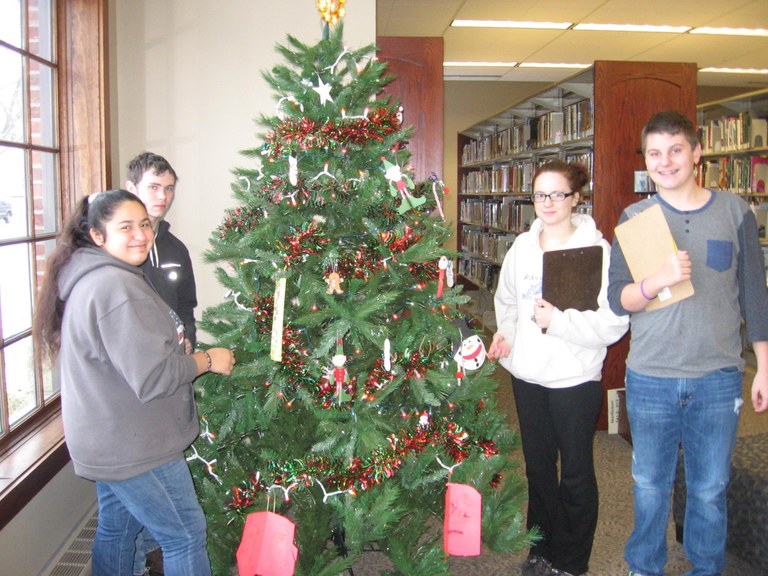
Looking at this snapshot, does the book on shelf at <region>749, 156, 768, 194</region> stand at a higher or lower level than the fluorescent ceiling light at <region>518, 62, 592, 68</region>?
lower

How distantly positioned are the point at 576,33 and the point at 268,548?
7108 millimetres

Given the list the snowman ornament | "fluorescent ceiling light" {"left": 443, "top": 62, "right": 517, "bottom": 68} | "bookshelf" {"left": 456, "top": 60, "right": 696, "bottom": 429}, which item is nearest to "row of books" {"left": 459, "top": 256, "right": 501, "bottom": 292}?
"bookshelf" {"left": 456, "top": 60, "right": 696, "bottom": 429}

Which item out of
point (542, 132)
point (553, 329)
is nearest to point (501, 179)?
point (542, 132)

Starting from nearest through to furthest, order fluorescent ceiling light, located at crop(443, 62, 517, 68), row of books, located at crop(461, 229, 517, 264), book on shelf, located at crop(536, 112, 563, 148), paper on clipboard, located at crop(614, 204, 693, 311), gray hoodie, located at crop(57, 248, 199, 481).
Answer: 1. gray hoodie, located at crop(57, 248, 199, 481)
2. paper on clipboard, located at crop(614, 204, 693, 311)
3. book on shelf, located at crop(536, 112, 563, 148)
4. row of books, located at crop(461, 229, 517, 264)
5. fluorescent ceiling light, located at crop(443, 62, 517, 68)

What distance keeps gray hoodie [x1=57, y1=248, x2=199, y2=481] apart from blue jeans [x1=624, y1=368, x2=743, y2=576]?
1.37 meters

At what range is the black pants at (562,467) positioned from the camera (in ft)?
6.58

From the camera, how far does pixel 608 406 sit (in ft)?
12.1

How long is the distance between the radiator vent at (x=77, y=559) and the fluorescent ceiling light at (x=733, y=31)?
780cm

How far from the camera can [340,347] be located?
69.6 inches

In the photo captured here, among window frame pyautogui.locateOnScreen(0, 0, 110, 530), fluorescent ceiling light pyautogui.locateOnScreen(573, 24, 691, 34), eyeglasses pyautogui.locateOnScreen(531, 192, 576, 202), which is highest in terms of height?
fluorescent ceiling light pyautogui.locateOnScreen(573, 24, 691, 34)

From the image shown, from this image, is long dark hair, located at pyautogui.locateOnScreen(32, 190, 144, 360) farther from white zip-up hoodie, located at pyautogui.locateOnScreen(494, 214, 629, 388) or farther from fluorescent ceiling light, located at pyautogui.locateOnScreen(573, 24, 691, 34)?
fluorescent ceiling light, located at pyautogui.locateOnScreen(573, 24, 691, 34)

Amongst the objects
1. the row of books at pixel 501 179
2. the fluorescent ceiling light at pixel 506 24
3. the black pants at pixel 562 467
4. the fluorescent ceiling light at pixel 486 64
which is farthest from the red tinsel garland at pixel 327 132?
the fluorescent ceiling light at pixel 486 64

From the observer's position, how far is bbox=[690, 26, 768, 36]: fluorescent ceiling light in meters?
7.08

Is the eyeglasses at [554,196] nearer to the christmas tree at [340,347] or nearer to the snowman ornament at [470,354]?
the christmas tree at [340,347]
